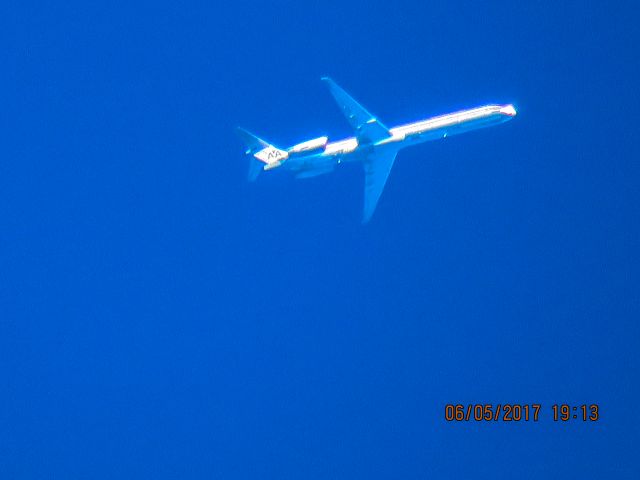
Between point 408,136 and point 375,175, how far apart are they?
8.59 ft

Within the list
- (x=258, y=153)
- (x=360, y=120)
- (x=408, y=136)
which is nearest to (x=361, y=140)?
(x=360, y=120)

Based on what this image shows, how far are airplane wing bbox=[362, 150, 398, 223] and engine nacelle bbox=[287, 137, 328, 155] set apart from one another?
2702mm

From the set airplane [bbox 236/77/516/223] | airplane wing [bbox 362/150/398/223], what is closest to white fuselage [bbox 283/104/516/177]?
airplane [bbox 236/77/516/223]

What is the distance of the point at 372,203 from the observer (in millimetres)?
32062

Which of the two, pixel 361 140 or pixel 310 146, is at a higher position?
pixel 361 140

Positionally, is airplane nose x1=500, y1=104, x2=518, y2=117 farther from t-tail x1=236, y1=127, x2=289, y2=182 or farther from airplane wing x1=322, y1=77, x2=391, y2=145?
t-tail x1=236, y1=127, x2=289, y2=182

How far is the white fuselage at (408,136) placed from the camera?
97.3 feet

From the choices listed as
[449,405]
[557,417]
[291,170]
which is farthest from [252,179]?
[557,417]

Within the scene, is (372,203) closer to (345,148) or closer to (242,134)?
(345,148)

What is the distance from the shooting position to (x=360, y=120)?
96.4 feet

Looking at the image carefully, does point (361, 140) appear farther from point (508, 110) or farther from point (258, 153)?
point (508, 110)

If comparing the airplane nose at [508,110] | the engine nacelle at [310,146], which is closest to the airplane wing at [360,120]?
the engine nacelle at [310,146]

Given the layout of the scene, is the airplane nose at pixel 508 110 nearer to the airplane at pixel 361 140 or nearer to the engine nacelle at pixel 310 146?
the airplane at pixel 361 140

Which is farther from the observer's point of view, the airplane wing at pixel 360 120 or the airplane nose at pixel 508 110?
the airplane nose at pixel 508 110
